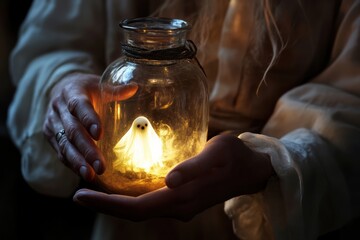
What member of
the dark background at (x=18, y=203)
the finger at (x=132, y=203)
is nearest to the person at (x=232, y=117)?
the finger at (x=132, y=203)

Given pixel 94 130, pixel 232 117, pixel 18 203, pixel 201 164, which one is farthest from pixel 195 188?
pixel 18 203

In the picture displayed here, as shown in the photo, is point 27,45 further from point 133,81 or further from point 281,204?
point 281,204

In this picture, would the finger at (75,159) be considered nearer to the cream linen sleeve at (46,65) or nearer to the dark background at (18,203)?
the cream linen sleeve at (46,65)

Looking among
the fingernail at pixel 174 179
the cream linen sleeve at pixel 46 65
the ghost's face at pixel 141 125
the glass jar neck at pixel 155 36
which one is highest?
the glass jar neck at pixel 155 36

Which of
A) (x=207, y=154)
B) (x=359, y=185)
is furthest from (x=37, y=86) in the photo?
(x=359, y=185)

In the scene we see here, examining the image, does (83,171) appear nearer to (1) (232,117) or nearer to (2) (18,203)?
(1) (232,117)

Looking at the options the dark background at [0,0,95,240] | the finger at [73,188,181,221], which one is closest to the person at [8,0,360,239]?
the finger at [73,188,181,221]
